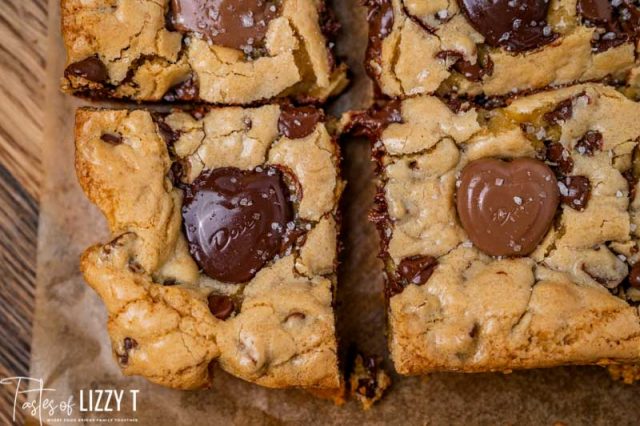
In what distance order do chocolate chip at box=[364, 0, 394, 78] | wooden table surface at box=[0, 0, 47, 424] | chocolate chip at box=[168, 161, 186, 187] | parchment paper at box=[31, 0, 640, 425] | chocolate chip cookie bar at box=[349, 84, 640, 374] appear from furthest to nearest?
1. wooden table surface at box=[0, 0, 47, 424]
2. parchment paper at box=[31, 0, 640, 425]
3. chocolate chip at box=[364, 0, 394, 78]
4. chocolate chip at box=[168, 161, 186, 187]
5. chocolate chip cookie bar at box=[349, 84, 640, 374]

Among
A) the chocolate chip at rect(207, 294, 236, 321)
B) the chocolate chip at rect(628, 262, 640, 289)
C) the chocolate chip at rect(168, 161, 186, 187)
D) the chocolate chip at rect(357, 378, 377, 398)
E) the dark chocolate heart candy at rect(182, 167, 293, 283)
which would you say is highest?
the chocolate chip at rect(168, 161, 186, 187)

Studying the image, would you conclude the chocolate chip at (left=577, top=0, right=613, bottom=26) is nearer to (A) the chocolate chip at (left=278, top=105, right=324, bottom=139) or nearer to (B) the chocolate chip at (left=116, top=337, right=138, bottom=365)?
(A) the chocolate chip at (left=278, top=105, right=324, bottom=139)

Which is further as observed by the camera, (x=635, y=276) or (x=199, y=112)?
(x=199, y=112)

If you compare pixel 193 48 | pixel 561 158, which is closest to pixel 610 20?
pixel 561 158

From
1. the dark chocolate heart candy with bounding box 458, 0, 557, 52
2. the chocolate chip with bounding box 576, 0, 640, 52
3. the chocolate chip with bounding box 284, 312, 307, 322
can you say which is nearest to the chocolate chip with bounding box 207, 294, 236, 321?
the chocolate chip with bounding box 284, 312, 307, 322

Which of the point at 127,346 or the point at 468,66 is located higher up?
the point at 468,66

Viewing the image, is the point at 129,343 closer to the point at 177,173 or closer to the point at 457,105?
the point at 177,173
